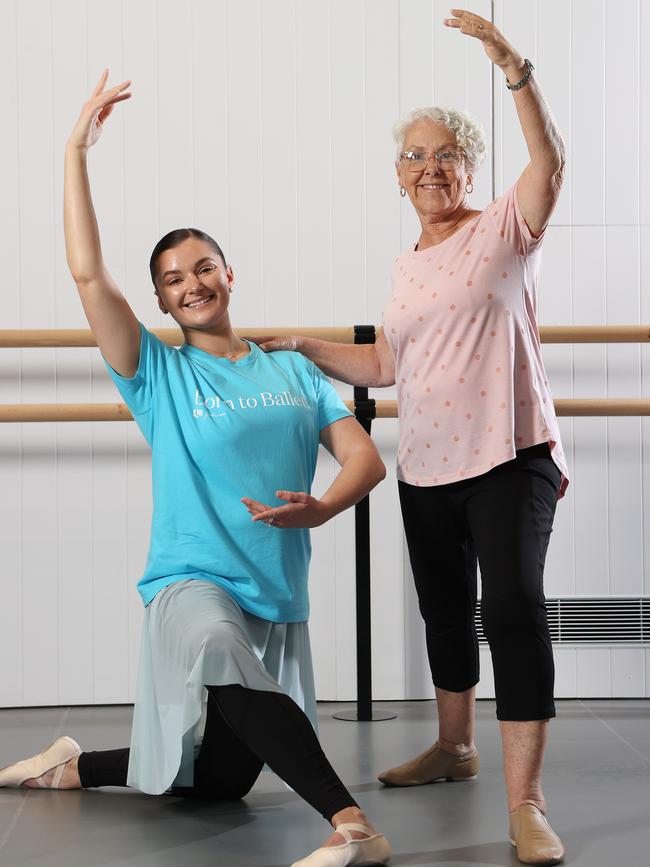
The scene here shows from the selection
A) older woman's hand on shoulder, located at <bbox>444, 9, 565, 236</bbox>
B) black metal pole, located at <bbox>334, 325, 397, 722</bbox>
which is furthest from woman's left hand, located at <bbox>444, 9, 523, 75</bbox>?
black metal pole, located at <bbox>334, 325, 397, 722</bbox>

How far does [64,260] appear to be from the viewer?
2.87 meters

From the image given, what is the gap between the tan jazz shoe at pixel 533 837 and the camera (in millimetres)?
1548

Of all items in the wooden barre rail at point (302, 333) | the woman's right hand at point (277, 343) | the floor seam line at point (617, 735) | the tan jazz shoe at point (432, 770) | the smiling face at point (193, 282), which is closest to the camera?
the smiling face at point (193, 282)

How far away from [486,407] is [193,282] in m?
0.54

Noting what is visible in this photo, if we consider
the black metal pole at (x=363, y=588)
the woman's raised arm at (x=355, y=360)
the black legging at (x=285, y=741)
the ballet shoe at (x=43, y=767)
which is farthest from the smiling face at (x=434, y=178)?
the ballet shoe at (x=43, y=767)

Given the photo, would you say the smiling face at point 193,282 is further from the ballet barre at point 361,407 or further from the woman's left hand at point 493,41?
the ballet barre at point 361,407

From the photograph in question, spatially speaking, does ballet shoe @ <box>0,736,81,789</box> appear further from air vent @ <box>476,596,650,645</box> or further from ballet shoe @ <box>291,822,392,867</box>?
air vent @ <box>476,596,650,645</box>

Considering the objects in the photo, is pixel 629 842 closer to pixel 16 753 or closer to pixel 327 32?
pixel 16 753

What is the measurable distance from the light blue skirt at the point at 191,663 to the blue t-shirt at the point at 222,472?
0.04 m

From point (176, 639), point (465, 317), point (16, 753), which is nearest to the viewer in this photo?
point (176, 639)

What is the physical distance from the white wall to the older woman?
98 centimetres

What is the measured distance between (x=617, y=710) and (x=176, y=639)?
1590mm

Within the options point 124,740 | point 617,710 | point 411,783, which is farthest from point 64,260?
point 617,710

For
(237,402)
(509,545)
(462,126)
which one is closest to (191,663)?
(237,402)
